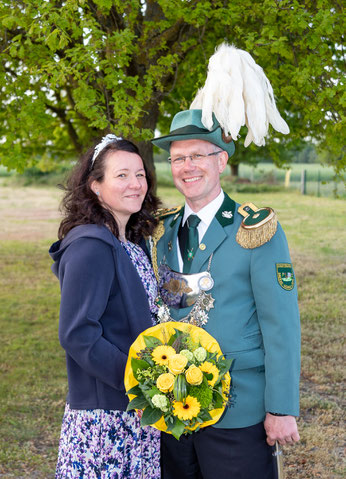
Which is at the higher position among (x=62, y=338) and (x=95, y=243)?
(x=95, y=243)

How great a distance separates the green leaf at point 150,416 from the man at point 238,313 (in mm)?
562

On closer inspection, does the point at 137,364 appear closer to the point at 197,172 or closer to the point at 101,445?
the point at 101,445

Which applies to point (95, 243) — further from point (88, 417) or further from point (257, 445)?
point (257, 445)

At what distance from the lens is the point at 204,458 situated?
8.30 feet

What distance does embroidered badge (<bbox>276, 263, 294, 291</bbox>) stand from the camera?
7.93 ft

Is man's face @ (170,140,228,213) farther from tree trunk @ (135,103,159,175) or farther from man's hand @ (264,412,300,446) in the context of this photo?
tree trunk @ (135,103,159,175)

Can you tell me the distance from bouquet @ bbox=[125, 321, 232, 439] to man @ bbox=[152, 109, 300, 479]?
0.37 meters

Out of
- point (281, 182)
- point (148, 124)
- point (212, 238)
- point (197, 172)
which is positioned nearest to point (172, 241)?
point (212, 238)

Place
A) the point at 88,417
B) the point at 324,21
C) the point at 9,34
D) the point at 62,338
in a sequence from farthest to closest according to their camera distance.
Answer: the point at 9,34, the point at 324,21, the point at 88,417, the point at 62,338

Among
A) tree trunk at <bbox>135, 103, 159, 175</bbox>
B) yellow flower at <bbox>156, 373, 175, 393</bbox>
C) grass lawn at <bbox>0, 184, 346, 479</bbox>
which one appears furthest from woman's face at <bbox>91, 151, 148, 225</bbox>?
tree trunk at <bbox>135, 103, 159, 175</bbox>

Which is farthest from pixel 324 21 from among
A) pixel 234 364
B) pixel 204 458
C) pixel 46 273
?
pixel 46 273

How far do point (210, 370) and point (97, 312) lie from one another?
53 cm

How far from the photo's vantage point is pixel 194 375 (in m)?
1.94

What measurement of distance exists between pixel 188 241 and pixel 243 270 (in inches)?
13.5
